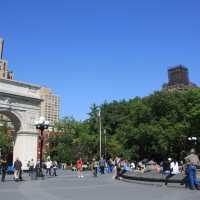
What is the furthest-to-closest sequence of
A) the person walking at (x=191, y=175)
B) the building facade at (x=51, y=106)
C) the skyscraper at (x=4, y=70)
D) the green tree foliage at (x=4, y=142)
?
1. the building facade at (x=51, y=106)
2. the skyscraper at (x=4, y=70)
3. the green tree foliage at (x=4, y=142)
4. the person walking at (x=191, y=175)

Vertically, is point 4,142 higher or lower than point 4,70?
lower

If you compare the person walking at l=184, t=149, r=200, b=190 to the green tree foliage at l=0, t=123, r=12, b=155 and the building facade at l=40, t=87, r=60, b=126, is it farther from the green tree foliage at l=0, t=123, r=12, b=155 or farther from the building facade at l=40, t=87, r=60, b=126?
the building facade at l=40, t=87, r=60, b=126

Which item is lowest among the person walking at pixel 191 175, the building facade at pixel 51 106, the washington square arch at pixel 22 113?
the person walking at pixel 191 175

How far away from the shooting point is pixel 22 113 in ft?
133

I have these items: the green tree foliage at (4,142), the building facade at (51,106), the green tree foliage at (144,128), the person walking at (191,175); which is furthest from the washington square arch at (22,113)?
the building facade at (51,106)

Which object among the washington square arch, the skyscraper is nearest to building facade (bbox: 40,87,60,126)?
the skyscraper

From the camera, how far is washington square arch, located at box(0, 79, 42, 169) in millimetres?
39625

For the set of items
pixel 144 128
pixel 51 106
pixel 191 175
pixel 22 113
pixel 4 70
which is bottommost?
pixel 191 175

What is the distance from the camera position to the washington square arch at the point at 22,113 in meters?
39.6

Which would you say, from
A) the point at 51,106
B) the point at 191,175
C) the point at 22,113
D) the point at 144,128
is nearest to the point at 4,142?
the point at 144,128

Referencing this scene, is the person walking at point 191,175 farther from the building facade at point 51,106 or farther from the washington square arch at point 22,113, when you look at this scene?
the building facade at point 51,106

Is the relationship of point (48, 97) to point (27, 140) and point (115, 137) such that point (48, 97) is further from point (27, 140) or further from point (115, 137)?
point (27, 140)

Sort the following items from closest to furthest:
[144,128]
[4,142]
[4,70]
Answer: [144,128] < [4,142] < [4,70]

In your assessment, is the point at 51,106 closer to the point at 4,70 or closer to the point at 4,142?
the point at 4,70
